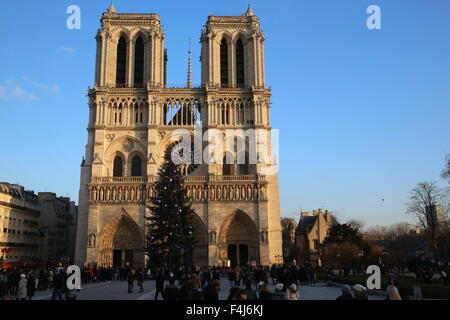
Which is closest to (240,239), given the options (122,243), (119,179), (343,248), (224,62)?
(343,248)

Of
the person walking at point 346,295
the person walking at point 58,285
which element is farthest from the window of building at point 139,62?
the person walking at point 346,295

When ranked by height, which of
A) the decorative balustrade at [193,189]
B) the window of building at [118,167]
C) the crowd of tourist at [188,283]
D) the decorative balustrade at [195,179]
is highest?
the window of building at [118,167]

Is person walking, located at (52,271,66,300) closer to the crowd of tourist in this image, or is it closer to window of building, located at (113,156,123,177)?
the crowd of tourist

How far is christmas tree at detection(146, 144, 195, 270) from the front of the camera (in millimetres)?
34375

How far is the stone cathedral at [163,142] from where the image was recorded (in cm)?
4156

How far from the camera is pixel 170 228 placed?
34562 millimetres

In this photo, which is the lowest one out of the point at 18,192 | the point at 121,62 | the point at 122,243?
the point at 122,243

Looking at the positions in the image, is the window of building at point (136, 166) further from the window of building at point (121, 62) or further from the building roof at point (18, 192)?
the building roof at point (18, 192)

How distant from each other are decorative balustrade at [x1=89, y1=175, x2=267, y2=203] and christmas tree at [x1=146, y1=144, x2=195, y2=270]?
18.2ft

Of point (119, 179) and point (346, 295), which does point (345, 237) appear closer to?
point (119, 179)

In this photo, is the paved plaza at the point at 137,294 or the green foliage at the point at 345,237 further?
the green foliage at the point at 345,237

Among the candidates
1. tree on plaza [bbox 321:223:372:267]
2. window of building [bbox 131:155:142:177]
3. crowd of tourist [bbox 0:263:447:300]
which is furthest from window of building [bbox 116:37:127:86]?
tree on plaza [bbox 321:223:372:267]

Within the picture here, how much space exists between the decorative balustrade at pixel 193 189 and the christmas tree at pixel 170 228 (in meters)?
5.55

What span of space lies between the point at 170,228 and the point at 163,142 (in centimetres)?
1188
